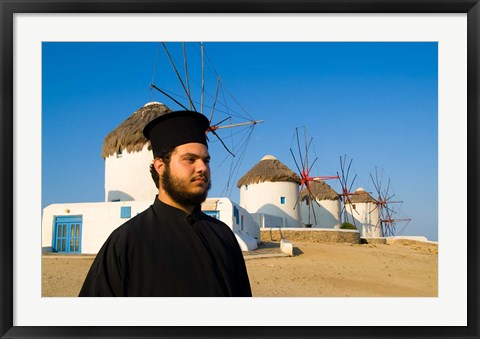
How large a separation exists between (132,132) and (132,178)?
56.4 inches

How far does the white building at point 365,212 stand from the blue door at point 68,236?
21749 mm

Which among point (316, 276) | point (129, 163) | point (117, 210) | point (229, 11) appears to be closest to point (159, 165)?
point (229, 11)

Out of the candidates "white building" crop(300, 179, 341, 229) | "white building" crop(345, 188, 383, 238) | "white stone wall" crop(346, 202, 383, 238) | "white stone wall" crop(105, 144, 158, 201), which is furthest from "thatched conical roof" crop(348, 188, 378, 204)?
"white stone wall" crop(105, 144, 158, 201)

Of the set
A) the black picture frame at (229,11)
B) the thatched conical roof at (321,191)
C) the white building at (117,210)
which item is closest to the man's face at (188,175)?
the black picture frame at (229,11)

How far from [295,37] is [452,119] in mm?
1703

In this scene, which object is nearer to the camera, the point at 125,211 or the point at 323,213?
the point at 125,211

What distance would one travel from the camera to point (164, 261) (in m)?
2.02

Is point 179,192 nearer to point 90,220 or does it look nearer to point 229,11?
point 229,11

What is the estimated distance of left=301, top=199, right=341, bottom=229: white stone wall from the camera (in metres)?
26.2

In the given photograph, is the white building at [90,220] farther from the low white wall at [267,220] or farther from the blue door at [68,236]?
the low white wall at [267,220]

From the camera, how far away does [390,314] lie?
3.95m

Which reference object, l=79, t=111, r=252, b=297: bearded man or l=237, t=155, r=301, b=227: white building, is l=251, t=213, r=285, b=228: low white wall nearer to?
l=237, t=155, r=301, b=227: white building

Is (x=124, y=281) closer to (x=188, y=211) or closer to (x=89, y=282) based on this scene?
(x=89, y=282)

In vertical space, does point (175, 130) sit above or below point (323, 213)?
above
